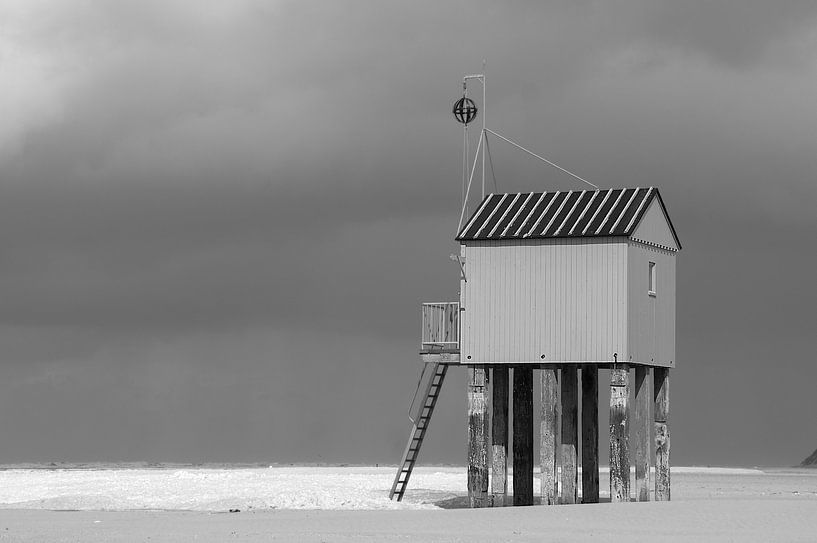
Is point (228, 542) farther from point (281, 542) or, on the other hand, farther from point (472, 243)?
point (472, 243)

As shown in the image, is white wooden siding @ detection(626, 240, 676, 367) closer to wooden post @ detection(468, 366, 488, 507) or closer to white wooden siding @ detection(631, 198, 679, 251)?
white wooden siding @ detection(631, 198, 679, 251)

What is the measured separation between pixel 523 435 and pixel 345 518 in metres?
10.3

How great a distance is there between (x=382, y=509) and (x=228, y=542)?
1146cm

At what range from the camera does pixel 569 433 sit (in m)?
42.9

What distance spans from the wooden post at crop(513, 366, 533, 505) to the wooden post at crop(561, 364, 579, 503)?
165 centimetres

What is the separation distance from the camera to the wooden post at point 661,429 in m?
43.4

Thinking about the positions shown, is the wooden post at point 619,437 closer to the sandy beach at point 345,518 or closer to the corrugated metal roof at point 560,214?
the sandy beach at point 345,518

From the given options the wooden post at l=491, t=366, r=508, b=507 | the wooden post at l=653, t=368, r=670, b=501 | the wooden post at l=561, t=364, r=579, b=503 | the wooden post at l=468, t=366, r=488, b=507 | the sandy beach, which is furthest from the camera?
the wooden post at l=653, t=368, r=670, b=501

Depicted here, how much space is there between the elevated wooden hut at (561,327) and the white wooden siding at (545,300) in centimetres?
3

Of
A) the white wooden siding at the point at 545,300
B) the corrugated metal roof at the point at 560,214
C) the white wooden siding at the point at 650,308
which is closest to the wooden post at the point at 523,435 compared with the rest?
the white wooden siding at the point at 545,300

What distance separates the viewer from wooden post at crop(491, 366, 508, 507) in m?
43.3

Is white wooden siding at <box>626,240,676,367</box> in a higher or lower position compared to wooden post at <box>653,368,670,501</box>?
higher

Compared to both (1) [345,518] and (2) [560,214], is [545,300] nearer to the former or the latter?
(2) [560,214]

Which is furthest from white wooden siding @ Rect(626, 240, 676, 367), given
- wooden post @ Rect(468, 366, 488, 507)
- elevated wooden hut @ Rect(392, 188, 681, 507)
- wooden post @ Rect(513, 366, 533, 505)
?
wooden post @ Rect(468, 366, 488, 507)
